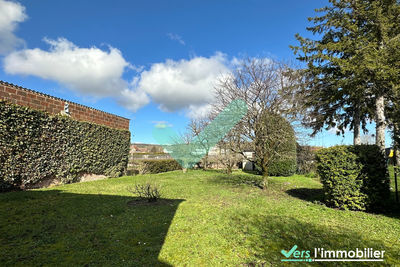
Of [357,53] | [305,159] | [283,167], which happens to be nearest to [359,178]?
[357,53]

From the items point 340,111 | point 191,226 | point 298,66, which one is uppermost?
point 298,66

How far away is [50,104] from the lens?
28.7ft

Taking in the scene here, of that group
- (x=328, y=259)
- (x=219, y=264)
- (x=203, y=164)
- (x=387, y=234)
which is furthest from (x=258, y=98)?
(x=203, y=164)

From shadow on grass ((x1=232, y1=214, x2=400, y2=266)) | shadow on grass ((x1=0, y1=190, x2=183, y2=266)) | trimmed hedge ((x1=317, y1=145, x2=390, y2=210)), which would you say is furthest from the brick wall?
trimmed hedge ((x1=317, y1=145, x2=390, y2=210))

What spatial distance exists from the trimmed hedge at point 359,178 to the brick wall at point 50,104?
37.1 feet

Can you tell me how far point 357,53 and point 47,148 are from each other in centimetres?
1311

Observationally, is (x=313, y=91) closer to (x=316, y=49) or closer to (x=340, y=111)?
(x=316, y=49)

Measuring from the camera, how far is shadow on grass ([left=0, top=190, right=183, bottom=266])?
2.74 meters

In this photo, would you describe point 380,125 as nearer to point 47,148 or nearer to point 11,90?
point 47,148

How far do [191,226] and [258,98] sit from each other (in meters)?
5.41

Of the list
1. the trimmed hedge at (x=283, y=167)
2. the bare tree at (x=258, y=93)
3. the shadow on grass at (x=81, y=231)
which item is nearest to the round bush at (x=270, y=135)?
the bare tree at (x=258, y=93)

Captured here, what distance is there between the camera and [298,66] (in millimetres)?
8555

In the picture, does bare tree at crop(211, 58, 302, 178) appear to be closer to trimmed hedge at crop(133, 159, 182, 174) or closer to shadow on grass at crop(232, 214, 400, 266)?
shadow on grass at crop(232, 214, 400, 266)

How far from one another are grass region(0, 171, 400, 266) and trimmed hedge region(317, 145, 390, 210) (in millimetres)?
396
